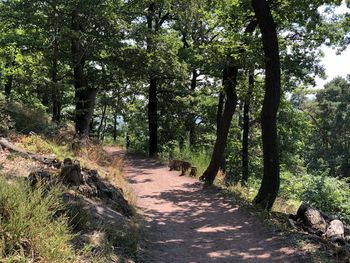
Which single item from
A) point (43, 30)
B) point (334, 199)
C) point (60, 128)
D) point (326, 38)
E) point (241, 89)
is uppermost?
point (43, 30)

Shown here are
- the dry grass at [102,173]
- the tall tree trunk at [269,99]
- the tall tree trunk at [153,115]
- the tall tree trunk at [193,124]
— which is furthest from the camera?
the tall tree trunk at [193,124]

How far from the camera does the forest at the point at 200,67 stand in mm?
11500

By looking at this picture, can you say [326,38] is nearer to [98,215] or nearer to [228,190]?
[228,190]

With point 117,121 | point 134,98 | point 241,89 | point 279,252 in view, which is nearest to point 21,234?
point 279,252

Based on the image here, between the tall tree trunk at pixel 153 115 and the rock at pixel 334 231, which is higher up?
the tall tree trunk at pixel 153 115

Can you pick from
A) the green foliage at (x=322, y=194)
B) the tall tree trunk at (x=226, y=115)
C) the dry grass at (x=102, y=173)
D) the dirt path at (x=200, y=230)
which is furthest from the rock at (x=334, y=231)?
the green foliage at (x=322, y=194)

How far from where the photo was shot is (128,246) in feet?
21.5

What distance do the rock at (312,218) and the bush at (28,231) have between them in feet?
20.9

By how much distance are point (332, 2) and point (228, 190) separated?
6.36 meters

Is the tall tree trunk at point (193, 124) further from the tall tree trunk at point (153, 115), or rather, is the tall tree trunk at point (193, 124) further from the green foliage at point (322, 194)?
the green foliage at point (322, 194)

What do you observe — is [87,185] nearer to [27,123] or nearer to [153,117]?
[27,123]

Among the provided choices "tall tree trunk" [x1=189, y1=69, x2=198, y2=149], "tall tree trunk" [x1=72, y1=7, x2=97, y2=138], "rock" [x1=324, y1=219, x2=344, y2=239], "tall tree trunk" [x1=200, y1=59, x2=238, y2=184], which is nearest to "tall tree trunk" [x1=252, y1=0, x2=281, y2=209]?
"rock" [x1=324, y1=219, x2=344, y2=239]

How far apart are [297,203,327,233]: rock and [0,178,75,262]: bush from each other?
6366mm

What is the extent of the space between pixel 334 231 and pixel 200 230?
3.01 metres
